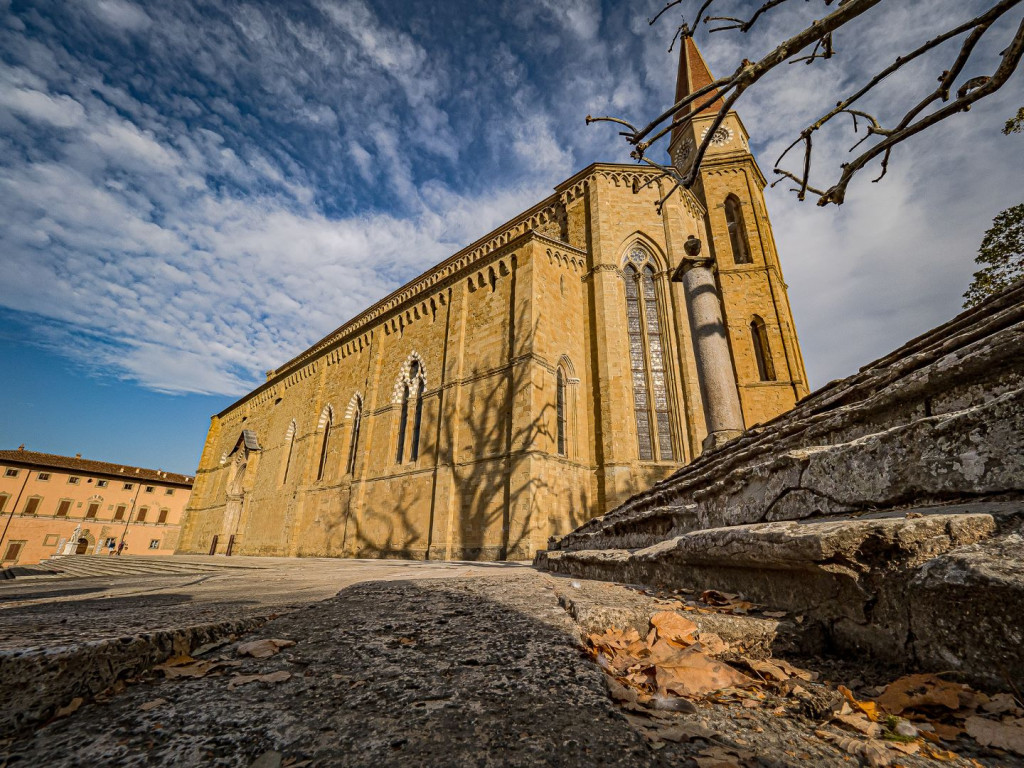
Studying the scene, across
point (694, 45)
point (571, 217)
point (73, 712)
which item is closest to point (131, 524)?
point (571, 217)

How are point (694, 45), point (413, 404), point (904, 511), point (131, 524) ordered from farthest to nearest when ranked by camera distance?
point (131, 524)
point (694, 45)
point (413, 404)
point (904, 511)

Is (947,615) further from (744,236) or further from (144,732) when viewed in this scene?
(744,236)

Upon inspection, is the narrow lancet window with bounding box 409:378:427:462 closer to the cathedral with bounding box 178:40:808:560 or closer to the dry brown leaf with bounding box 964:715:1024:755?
the cathedral with bounding box 178:40:808:560

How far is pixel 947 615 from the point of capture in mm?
1188

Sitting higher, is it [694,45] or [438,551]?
[694,45]

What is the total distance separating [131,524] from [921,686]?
159 ft

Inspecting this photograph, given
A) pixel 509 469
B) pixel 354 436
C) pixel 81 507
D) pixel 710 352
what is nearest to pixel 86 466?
pixel 81 507

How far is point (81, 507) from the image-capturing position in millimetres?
32750

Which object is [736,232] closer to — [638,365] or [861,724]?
[638,365]

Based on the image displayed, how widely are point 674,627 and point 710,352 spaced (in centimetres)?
728

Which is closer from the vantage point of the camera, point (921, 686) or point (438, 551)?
point (921, 686)

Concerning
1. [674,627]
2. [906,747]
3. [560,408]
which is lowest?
[906,747]

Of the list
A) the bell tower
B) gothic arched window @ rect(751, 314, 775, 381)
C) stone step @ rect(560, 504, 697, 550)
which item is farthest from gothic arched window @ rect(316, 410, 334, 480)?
gothic arched window @ rect(751, 314, 775, 381)

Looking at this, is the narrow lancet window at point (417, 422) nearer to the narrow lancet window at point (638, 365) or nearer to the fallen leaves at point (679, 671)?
the narrow lancet window at point (638, 365)
